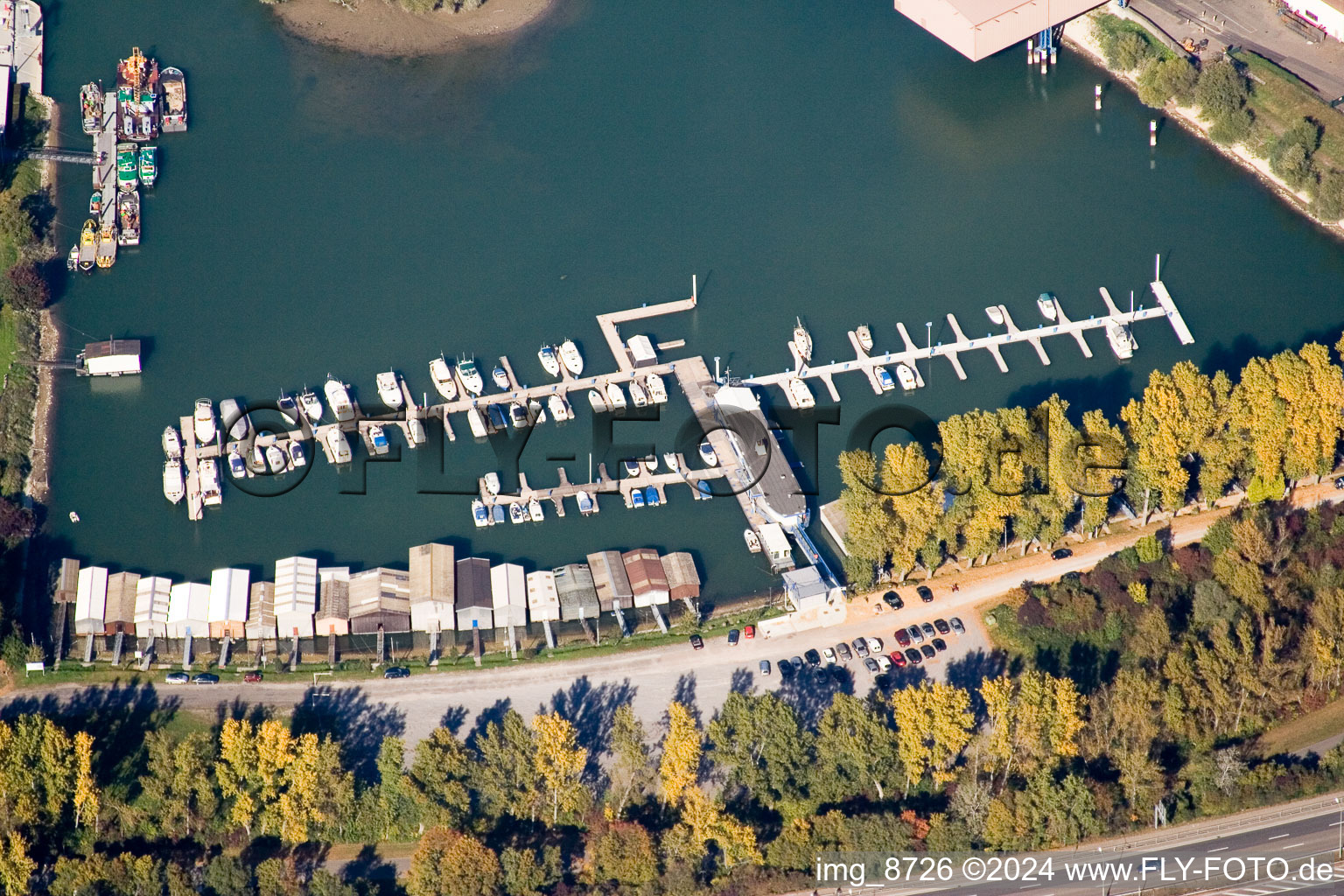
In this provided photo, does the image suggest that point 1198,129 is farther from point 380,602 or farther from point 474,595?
point 380,602

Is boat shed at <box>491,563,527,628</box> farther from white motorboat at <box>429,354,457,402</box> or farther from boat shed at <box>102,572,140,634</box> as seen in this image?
boat shed at <box>102,572,140,634</box>

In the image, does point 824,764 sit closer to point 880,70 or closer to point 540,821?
point 540,821

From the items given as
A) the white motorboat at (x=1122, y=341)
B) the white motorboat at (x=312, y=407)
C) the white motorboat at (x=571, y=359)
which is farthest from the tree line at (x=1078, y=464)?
the white motorboat at (x=312, y=407)

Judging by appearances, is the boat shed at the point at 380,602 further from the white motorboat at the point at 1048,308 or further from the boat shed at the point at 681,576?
the white motorboat at the point at 1048,308

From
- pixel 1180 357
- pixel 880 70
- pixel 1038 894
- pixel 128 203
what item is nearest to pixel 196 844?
pixel 1038 894

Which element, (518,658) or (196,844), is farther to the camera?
(518,658)
